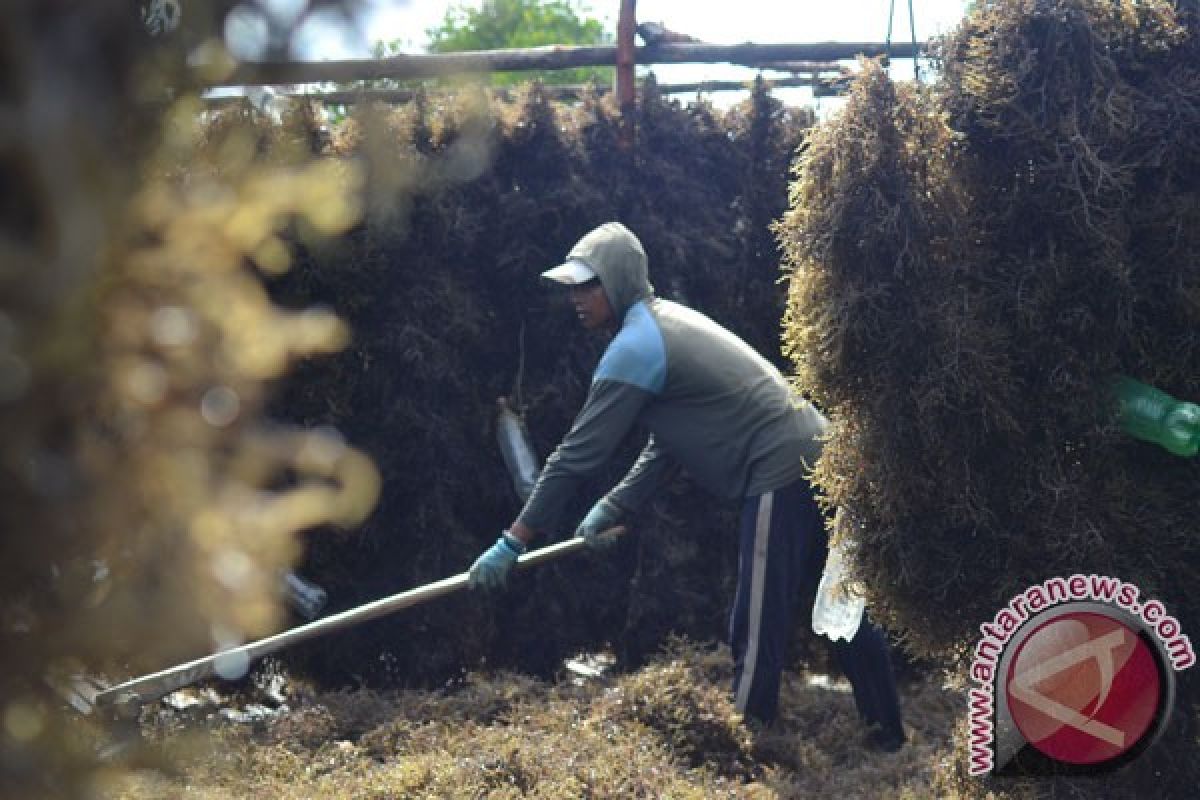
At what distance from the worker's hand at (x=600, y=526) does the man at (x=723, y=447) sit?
0.01m

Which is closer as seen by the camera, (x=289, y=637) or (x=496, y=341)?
(x=289, y=637)

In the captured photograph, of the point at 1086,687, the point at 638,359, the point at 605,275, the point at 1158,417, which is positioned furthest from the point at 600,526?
the point at 1158,417

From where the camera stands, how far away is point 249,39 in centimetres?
→ 156

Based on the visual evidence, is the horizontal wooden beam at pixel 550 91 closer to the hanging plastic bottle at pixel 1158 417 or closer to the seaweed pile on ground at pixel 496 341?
the seaweed pile on ground at pixel 496 341

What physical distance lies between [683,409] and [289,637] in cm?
179

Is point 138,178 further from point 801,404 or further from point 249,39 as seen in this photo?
point 801,404

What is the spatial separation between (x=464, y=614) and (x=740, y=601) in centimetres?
159

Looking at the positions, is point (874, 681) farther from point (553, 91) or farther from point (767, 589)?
point (553, 91)

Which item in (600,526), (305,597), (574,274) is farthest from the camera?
(305,597)

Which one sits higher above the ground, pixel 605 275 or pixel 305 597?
pixel 605 275

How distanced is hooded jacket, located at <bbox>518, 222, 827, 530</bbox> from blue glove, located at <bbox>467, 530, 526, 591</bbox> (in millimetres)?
125

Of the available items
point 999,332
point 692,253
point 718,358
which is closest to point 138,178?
point 999,332

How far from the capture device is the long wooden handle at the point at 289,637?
17.0ft

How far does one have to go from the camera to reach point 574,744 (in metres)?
4.64
